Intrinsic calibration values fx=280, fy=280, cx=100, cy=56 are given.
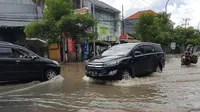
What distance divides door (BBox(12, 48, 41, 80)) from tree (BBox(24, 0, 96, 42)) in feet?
36.8

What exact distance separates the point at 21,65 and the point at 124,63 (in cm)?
393

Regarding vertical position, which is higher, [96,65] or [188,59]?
[96,65]

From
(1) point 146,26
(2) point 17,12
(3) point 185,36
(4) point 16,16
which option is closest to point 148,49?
(4) point 16,16

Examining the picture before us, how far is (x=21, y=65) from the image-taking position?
1065 cm

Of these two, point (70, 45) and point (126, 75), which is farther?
point (70, 45)

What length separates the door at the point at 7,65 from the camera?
33.2 ft

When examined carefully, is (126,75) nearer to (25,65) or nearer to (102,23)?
(25,65)

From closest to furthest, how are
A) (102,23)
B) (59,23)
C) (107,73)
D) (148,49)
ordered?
(107,73) → (148,49) → (59,23) → (102,23)

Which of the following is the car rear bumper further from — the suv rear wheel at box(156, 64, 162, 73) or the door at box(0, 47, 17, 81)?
the suv rear wheel at box(156, 64, 162, 73)

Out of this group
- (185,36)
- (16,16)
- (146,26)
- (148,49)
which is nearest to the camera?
(148,49)

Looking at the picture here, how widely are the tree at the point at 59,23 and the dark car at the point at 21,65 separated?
10851 millimetres

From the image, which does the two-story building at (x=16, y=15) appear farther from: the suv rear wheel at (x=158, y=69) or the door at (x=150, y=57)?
the door at (x=150, y=57)

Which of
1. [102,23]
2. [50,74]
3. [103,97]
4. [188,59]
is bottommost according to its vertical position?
[103,97]

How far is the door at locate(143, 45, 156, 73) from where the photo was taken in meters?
12.5
